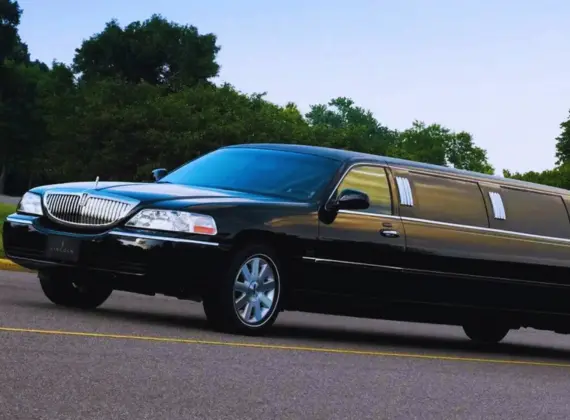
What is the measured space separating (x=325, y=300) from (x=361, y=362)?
149 cm

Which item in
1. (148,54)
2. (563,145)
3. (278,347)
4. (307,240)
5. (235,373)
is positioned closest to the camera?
(235,373)

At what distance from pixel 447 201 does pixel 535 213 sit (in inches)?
50.9

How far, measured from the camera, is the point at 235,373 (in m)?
7.89

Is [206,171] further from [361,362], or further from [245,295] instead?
[361,362]

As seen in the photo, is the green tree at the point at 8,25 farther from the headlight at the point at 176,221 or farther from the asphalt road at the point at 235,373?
the headlight at the point at 176,221

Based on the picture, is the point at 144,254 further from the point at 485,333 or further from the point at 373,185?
the point at 485,333

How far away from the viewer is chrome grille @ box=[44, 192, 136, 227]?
10.2 meters

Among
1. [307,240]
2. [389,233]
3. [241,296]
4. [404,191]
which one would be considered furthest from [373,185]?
[241,296]

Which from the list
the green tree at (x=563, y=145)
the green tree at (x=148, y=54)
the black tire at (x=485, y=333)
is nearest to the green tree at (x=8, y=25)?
the green tree at (x=148, y=54)

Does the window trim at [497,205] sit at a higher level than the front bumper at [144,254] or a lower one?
higher

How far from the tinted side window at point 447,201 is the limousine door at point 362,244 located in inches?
11.1

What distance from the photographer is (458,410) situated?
7305 millimetres

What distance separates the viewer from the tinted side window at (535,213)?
41.4ft

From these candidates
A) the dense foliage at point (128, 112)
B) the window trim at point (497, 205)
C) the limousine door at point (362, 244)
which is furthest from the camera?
the dense foliage at point (128, 112)
